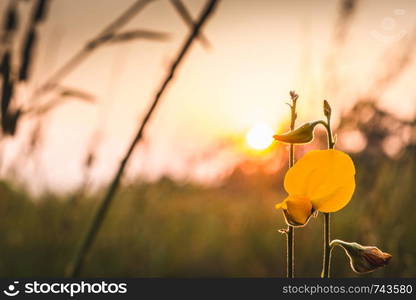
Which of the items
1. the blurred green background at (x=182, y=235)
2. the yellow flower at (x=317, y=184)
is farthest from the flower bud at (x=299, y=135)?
the blurred green background at (x=182, y=235)

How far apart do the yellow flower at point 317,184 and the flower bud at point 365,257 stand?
0.13 ft

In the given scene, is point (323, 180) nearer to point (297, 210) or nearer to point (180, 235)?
point (297, 210)

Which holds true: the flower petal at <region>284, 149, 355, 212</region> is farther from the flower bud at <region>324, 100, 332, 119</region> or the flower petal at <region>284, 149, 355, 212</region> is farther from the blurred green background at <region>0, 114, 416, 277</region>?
the blurred green background at <region>0, 114, 416, 277</region>

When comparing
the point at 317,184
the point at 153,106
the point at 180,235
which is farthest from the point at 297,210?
the point at 180,235

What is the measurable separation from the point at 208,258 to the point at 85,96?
6.23 ft

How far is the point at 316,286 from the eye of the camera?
510 millimetres

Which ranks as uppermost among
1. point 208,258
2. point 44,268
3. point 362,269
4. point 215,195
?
point 215,195

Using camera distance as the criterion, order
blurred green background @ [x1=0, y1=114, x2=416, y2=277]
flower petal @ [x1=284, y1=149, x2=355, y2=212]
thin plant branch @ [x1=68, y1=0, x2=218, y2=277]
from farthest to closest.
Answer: blurred green background @ [x1=0, y1=114, x2=416, y2=277]
flower petal @ [x1=284, y1=149, x2=355, y2=212]
thin plant branch @ [x1=68, y1=0, x2=218, y2=277]

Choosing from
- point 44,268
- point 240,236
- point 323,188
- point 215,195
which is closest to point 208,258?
point 240,236

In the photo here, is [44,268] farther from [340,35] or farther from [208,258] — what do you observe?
[340,35]

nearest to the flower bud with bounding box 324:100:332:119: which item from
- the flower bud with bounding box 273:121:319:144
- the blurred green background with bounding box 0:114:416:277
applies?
the flower bud with bounding box 273:121:319:144

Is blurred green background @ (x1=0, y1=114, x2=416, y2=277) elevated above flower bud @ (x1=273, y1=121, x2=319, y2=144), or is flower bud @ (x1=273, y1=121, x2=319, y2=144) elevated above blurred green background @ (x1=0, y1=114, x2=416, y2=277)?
blurred green background @ (x1=0, y1=114, x2=416, y2=277)

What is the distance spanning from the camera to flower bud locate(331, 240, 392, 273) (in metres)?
0.40

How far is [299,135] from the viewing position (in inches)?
15.3
